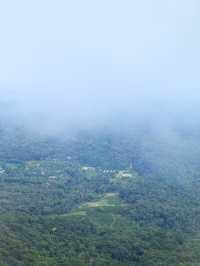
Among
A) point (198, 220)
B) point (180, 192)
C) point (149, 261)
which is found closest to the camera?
point (149, 261)

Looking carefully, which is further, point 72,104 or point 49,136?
point 72,104

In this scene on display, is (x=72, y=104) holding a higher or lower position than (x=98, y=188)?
higher

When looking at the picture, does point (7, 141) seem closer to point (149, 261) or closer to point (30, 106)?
point (30, 106)

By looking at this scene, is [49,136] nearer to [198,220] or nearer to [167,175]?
[167,175]

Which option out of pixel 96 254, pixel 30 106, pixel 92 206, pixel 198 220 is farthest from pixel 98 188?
pixel 30 106

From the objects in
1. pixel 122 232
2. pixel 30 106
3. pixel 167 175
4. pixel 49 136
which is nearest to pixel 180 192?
pixel 167 175

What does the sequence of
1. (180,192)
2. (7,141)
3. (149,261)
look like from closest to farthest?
(149,261) → (180,192) → (7,141)
